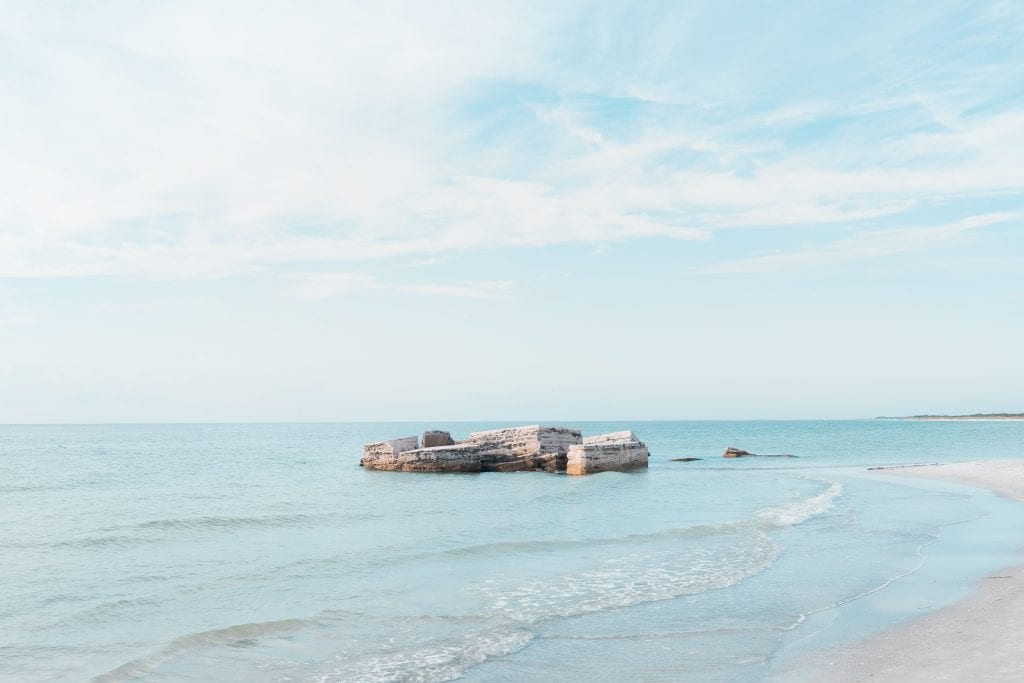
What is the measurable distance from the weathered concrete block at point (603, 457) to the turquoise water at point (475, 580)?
31.4ft

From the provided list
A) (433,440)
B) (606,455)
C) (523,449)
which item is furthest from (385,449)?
(606,455)

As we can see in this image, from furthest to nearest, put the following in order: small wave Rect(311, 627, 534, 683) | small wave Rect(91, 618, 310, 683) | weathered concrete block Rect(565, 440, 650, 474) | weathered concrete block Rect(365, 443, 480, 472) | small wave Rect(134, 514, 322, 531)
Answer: weathered concrete block Rect(365, 443, 480, 472) < weathered concrete block Rect(565, 440, 650, 474) < small wave Rect(134, 514, 322, 531) < small wave Rect(91, 618, 310, 683) < small wave Rect(311, 627, 534, 683)

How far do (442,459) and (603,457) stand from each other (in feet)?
29.6

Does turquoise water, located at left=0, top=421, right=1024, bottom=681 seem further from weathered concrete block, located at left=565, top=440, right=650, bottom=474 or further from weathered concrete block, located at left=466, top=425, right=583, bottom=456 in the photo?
weathered concrete block, located at left=466, top=425, right=583, bottom=456

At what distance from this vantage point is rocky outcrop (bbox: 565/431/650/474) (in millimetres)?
39281

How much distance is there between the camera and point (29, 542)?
62.7 feet

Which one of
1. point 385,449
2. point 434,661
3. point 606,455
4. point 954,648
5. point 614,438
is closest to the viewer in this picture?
point 954,648

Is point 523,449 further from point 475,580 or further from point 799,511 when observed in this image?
point 475,580

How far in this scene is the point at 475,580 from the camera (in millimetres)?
14438

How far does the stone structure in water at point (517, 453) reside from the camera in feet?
132

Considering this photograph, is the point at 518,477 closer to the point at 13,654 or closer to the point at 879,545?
the point at 879,545

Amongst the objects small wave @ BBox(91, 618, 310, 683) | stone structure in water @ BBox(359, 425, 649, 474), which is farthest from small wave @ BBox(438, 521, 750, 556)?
stone structure in water @ BBox(359, 425, 649, 474)

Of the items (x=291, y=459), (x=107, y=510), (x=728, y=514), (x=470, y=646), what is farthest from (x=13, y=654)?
(x=291, y=459)

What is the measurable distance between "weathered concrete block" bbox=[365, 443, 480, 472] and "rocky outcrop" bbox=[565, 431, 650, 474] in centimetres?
542
